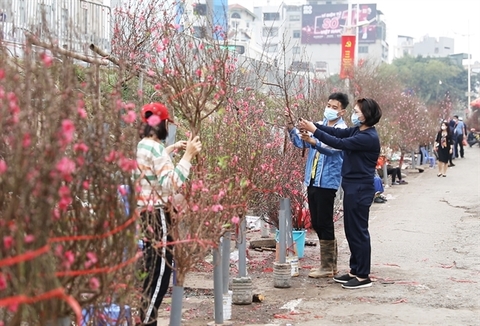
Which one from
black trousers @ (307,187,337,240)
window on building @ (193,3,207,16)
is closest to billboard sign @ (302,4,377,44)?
window on building @ (193,3,207,16)

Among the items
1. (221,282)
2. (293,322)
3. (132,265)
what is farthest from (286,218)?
(132,265)

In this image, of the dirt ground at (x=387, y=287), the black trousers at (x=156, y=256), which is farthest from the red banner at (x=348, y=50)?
the black trousers at (x=156, y=256)

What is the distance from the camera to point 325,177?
871 centimetres

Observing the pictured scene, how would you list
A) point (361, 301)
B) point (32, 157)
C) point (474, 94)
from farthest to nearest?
point (474, 94) < point (361, 301) < point (32, 157)

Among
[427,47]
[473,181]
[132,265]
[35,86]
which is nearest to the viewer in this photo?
[35,86]

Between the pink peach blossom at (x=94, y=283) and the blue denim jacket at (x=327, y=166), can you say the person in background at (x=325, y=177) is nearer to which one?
the blue denim jacket at (x=327, y=166)

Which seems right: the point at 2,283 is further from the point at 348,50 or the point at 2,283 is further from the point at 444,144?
the point at 348,50

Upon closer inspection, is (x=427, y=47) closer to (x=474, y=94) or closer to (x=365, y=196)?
(x=474, y=94)

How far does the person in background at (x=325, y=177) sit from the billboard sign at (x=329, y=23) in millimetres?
128806

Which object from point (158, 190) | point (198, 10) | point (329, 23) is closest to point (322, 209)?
point (158, 190)

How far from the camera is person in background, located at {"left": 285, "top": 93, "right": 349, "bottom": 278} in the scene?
8.70m

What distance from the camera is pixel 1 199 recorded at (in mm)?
3246

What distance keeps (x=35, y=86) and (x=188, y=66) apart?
13.2 feet

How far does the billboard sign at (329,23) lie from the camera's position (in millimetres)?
137375
